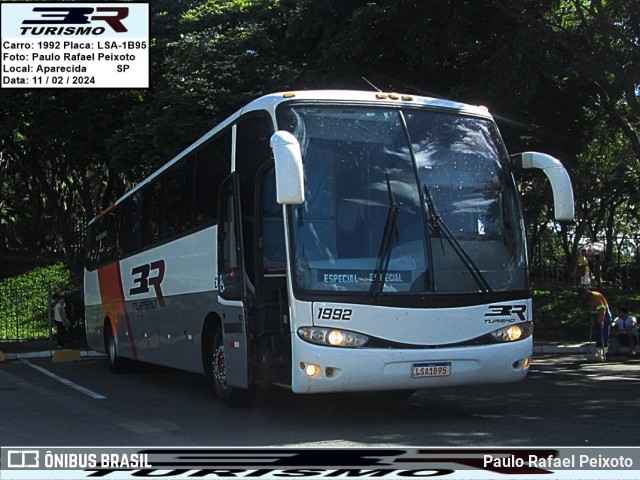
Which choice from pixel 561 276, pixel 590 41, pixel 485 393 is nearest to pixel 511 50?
pixel 590 41

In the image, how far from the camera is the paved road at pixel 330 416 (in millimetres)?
8117

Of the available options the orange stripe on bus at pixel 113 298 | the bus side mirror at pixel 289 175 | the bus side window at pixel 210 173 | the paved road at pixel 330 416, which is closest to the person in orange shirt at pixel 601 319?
the paved road at pixel 330 416

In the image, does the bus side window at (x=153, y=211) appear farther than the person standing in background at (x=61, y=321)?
No

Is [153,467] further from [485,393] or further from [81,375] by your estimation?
[81,375]

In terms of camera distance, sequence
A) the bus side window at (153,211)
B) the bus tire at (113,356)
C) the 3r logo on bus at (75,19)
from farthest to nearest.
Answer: the 3r logo on bus at (75,19), the bus tire at (113,356), the bus side window at (153,211)

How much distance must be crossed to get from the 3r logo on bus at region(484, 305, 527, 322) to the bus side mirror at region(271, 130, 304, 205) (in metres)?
2.43

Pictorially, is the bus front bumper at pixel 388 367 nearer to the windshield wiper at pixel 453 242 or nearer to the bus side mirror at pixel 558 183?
the windshield wiper at pixel 453 242

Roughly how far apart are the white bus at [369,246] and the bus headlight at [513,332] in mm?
18

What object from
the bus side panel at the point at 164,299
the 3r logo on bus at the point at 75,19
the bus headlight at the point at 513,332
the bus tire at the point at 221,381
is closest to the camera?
the bus headlight at the point at 513,332

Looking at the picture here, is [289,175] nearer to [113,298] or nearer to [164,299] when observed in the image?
[164,299]

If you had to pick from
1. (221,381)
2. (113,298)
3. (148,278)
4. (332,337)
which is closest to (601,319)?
(148,278)

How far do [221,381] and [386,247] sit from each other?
3.41 metres

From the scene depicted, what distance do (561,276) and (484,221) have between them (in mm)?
25290

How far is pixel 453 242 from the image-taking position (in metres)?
8.84
